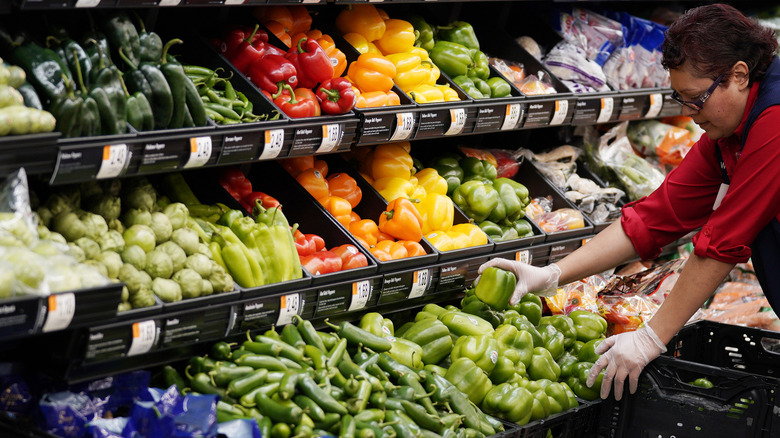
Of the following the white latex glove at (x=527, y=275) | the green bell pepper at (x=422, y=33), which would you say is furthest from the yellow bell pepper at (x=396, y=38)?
the white latex glove at (x=527, y=275)

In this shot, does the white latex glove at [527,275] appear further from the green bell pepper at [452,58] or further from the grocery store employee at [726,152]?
the green bell pepper at [452,58]

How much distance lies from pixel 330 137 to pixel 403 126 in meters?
0.39

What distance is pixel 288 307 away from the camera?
2918mm

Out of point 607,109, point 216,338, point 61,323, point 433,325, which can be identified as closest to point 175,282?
point 216,338

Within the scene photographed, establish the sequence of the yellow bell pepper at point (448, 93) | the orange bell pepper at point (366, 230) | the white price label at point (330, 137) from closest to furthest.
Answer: the white price label at point (330, 137) → the orange bell pepper at point (366, 230) → the yellow bell pepper at point (448, 93)

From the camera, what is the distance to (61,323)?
221cm

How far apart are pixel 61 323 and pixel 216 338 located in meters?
0.61

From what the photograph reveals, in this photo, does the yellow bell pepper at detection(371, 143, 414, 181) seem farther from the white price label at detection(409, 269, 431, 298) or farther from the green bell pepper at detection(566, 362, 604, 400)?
the green bell pepper at detection(566, 362, 604, 400)

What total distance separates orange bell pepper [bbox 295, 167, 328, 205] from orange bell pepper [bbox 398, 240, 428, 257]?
39 cm

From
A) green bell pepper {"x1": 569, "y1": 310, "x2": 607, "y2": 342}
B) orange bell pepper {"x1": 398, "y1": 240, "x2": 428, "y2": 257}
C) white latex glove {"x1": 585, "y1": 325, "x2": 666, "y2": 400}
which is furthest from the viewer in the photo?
green bell pepper {"x1": 569, "y1": 310, "x2": 607, "y2": 342}

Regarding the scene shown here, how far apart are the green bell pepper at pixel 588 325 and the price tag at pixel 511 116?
3.01 ft

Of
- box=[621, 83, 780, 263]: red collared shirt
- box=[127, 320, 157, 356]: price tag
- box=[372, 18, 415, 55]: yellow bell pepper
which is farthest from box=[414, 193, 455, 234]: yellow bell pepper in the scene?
box=[127, 320, 157, 356]: price tag

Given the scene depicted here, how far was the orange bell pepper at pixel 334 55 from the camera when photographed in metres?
3.67

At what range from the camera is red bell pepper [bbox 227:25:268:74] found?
336cm
